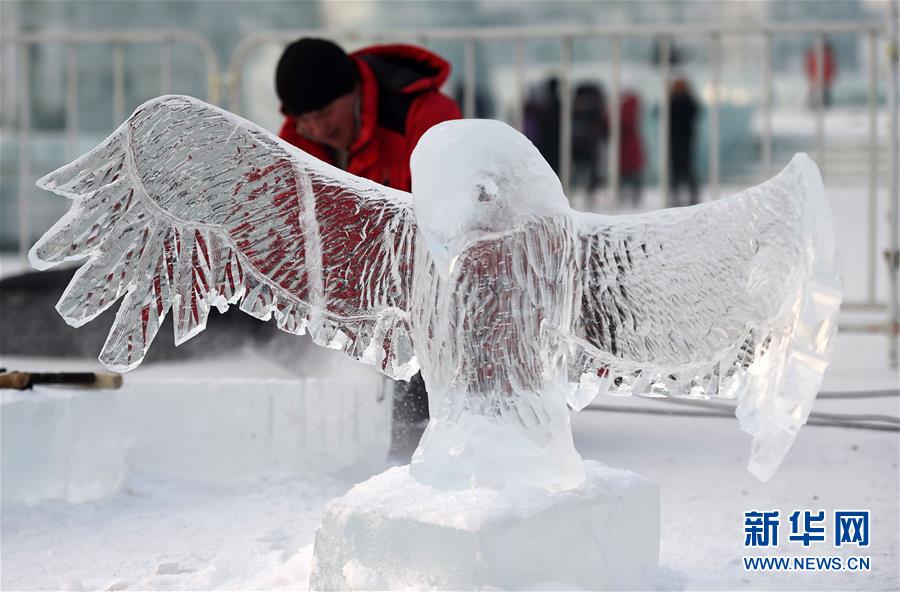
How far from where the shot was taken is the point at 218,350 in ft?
12.7

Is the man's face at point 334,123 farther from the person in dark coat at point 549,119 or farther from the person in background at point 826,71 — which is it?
the person in background at point 826,71

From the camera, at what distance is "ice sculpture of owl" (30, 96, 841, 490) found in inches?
74.5

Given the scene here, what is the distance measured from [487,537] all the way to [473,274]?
438mm

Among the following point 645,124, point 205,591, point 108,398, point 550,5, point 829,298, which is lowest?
point 205,591

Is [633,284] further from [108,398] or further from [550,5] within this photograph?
[550,5]

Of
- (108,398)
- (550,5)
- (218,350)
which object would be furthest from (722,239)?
(550,5)

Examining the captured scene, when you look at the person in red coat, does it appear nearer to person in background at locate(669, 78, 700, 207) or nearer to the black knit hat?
the black knit hat

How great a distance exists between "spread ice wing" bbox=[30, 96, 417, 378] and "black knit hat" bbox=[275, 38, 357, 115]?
1.25 m

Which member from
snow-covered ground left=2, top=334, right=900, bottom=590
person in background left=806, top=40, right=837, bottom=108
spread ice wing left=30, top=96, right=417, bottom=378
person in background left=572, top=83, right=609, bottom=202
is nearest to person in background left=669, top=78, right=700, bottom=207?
person in background left=572, top=83, right=609, bottom=202

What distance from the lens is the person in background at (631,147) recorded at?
1110 cm

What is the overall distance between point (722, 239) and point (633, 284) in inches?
6.6

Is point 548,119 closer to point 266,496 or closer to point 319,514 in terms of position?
point 266,496

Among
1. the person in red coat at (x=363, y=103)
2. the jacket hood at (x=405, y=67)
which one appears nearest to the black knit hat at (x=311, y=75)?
the person in red coat at (x=363, y=103)

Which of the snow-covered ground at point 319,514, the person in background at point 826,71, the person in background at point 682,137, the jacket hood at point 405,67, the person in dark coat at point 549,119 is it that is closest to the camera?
the snow-covered ground at point 319,514
